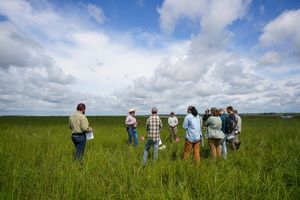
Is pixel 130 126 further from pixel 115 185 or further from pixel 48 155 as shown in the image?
pixel 115 185

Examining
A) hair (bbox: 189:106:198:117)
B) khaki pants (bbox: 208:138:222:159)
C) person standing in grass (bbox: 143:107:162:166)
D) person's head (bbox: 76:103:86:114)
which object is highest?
person's head (bbox: 76:103:86:114)

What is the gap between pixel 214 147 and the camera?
26.7 feet

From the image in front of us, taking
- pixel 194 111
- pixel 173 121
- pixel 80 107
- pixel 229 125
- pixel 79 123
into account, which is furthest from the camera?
pixel 173 121

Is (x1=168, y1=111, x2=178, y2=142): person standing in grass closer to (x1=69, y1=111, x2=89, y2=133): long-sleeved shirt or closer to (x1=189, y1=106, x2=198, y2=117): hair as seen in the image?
(x1=189, y1=106, x2=198, y2=117): hair

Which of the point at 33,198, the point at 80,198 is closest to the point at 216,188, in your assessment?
the point at 80,198

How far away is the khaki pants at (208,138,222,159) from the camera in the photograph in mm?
8086

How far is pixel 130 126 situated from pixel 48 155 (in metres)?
4.47

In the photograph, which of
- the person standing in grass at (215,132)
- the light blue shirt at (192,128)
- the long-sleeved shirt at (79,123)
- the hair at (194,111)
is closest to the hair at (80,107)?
the long-sleeved shirt at (79,123)

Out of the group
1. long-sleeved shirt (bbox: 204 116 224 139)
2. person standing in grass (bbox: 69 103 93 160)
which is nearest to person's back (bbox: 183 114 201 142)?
long-sleeved shirt (bbox: 204 116 224 139)

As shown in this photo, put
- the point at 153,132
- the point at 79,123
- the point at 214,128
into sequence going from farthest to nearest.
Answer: the point at 214,128, the point at 153,132, the point at 79,123

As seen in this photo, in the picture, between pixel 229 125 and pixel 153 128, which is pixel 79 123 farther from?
pixel 229 125

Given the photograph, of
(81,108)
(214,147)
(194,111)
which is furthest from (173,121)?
(81,108)

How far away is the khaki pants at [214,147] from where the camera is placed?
26.5ft

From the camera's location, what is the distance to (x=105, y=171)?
581 cm
